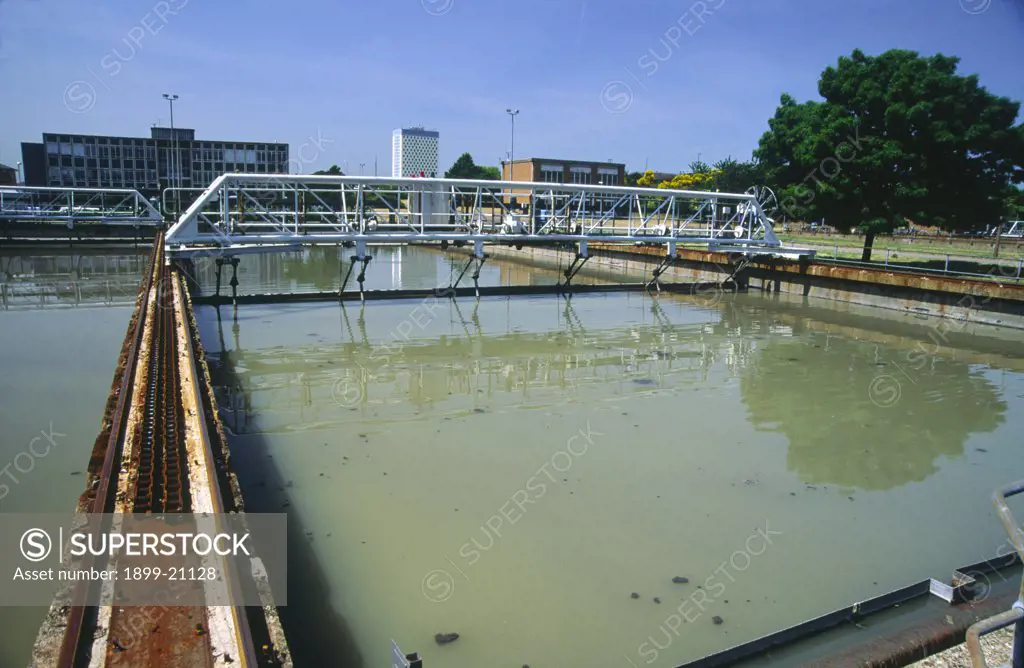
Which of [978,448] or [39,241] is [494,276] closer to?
[978,448]

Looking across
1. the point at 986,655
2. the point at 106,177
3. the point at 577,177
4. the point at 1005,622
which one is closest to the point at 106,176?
the point at 106,177

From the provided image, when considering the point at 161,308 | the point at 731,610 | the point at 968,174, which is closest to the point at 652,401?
the point at 731,610

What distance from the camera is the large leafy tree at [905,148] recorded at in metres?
16.5

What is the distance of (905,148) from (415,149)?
17.4 meters

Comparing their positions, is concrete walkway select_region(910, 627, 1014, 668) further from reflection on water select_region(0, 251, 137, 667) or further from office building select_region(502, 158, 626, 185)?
office building select_region(502, 158, 626, 185)

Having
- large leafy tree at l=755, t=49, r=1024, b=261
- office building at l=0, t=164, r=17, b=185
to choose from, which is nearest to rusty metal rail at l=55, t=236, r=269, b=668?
large leafy tree at l=755, t=49, r=1024, b=261

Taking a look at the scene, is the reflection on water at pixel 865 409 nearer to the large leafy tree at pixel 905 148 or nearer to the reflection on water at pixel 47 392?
the reflection on water at pixel 47 392

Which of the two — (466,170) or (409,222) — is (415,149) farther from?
(466,170)

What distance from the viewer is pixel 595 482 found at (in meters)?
5.64

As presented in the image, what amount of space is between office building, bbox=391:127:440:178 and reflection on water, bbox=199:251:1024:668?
56.2ft

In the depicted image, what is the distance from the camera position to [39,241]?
1081 inches

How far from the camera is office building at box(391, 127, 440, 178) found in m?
26.9

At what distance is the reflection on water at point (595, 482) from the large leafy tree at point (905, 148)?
7095 millimetres

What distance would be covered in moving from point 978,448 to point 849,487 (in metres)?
2.03
